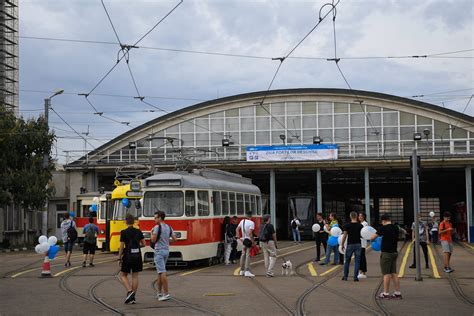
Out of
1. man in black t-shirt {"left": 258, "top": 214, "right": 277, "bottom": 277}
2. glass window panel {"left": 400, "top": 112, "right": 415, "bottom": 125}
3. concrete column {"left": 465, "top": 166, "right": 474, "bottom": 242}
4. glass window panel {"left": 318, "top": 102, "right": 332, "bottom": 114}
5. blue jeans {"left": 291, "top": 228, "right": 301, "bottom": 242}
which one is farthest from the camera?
glass window panel {"left": 318, "top": 102, "right": 332, "bottom": 114}

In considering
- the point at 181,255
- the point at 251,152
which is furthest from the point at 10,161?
the point at 181,255

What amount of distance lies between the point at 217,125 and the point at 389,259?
144 feet

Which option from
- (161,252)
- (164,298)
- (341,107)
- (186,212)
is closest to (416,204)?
(186,212)

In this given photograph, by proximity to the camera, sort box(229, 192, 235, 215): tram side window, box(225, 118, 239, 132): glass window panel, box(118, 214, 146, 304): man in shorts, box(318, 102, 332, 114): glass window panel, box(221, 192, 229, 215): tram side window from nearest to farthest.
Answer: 1. box(118, 214, 146, 304): man in shorts
2. box(221, 192, 229, 215): tram side window
3. box(229, 192, 235, 215): tram side window
4. box(318, 102, 332, 114): glass window panel
5. box(225, 118, 239, 132): glass window panel

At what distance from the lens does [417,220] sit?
17672 millimetres

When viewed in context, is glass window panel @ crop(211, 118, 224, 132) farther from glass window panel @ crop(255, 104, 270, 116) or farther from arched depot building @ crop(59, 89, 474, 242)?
glass window panel @ crop(255, 104, 270, 116)

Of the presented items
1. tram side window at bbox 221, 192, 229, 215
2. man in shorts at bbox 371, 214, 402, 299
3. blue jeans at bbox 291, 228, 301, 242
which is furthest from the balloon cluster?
blue jeans at bbox 291, 228, 301, 242

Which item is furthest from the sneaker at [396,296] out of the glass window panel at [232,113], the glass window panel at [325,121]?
the glass window panel at [232,113]

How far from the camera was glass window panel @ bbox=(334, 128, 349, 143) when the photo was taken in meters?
54.6

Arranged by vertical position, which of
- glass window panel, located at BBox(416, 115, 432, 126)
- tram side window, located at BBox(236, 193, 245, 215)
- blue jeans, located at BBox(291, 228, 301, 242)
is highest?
glass window panel, located at BBox(416, 115, 432, 126)

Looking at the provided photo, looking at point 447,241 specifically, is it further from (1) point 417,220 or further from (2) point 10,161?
(2) point 10,161

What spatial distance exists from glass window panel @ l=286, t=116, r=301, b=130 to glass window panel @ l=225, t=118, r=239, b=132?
426 cm

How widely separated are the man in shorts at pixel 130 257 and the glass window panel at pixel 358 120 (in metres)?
43.3

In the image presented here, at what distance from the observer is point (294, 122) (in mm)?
55938
